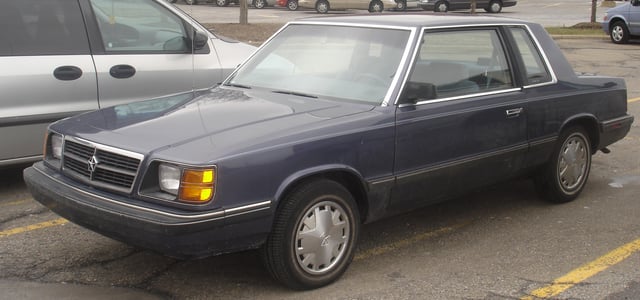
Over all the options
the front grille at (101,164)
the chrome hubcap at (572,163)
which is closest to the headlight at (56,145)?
the front grille at (101,164)

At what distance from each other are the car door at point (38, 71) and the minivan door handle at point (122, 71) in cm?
18

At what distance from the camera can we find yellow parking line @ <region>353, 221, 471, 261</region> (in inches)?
184

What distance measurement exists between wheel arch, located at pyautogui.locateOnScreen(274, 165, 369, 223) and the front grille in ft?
2.46

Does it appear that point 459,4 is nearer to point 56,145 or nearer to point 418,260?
point 418,260

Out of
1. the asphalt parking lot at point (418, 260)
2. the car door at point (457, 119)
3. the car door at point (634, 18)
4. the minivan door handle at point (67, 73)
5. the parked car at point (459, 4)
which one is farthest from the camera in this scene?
the parked car at point (459, 4)

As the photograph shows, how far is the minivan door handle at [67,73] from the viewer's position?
5785mm

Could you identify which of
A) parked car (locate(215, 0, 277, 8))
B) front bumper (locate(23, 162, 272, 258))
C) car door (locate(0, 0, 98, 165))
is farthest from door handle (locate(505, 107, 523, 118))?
parked car (locate(215, 0, 277, 8))

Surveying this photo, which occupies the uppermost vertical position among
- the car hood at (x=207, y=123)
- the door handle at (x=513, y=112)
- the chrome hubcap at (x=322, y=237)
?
the car hood at (x=207, y=123)

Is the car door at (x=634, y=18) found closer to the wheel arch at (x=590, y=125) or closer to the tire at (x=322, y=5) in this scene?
the wheel arch at (x=590, y=125)

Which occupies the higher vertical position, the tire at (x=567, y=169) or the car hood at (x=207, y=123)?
the car hood at (x=207, y=123)

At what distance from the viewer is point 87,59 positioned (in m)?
5.96

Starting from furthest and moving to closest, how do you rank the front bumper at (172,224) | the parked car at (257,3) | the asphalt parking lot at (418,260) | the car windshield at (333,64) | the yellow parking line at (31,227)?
the parked car at (257,3), the yellow parking line at (31,227), the car windshield at (333,64), the asphalt parking lot at (418,260), the front bumper at (172,224)

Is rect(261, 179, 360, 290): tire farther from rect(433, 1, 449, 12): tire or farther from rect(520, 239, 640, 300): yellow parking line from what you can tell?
rect(433, 1, 449, 12): tire

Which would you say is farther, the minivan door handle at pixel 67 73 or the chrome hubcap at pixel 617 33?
the chrome hubcap at pixel 617 33
